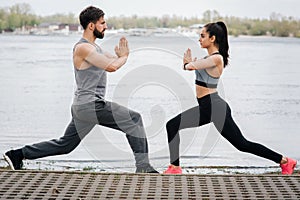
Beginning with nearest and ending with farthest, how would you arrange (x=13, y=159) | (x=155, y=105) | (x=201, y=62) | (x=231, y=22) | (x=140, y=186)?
(x=140, y=186) < (x=201, y=62) < (x=13, y=159) < (x=155, y=105) < (x=231, y=22)

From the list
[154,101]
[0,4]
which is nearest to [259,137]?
[154,101]

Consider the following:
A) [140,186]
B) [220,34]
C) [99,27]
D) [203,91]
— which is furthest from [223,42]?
[140,186]

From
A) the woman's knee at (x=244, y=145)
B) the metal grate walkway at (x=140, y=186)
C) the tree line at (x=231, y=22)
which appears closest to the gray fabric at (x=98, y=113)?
the metal grate walkway at (x=140, y=186)

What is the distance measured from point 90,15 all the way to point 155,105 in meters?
3.89

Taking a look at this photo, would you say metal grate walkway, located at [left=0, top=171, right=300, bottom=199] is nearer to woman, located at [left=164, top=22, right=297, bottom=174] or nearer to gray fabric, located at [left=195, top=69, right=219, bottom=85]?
woman, located at [left=164, top=22, right=297, bottom=174]

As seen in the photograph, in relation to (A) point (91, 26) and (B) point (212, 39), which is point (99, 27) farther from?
(B) point (212, 39)

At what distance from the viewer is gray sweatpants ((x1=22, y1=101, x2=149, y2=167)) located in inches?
182

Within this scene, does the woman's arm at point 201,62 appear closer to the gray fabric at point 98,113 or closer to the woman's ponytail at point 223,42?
the woman's ponytail at point 223,42

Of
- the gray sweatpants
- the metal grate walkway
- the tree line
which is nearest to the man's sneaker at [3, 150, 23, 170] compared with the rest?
the gray sweatpants

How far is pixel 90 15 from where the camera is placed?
4.65m

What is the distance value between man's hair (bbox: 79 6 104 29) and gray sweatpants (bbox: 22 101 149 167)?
1.78ft

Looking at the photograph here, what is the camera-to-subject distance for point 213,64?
4605 millimetres

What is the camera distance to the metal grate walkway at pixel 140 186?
3949 mm

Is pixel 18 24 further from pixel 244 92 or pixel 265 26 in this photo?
pixel 244 92
